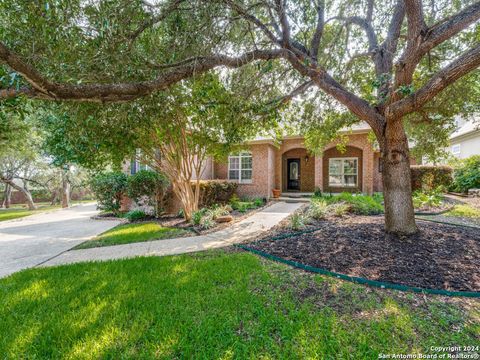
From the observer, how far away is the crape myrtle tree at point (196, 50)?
3.15 metres

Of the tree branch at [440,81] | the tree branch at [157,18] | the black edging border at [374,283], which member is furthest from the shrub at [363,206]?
the tree branch at [157,18]

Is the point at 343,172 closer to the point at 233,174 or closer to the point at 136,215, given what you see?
the point at 233,174

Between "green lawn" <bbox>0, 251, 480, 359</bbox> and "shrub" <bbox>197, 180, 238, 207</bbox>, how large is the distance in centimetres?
730

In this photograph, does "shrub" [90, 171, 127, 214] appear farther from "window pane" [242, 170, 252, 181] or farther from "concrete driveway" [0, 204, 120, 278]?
"window pane" [242, 170, 252, 181]

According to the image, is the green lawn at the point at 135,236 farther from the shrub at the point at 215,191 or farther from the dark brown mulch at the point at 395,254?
the shrub at the point at 215,191

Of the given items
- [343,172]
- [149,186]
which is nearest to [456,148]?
[343,172]

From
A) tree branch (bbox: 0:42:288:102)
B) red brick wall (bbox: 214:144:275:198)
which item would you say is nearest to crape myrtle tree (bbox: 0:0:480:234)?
tree branch (bbox: 0:42:288:102)

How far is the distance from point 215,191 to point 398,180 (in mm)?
8507

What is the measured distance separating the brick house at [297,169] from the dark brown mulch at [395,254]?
8090 millimetres

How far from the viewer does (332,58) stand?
6.64 meters

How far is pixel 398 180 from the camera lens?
4.47 metres

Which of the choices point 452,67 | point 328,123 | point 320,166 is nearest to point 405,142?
point 452,67

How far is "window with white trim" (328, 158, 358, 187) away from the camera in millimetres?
14273

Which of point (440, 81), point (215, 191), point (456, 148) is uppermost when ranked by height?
point (456, 148)
